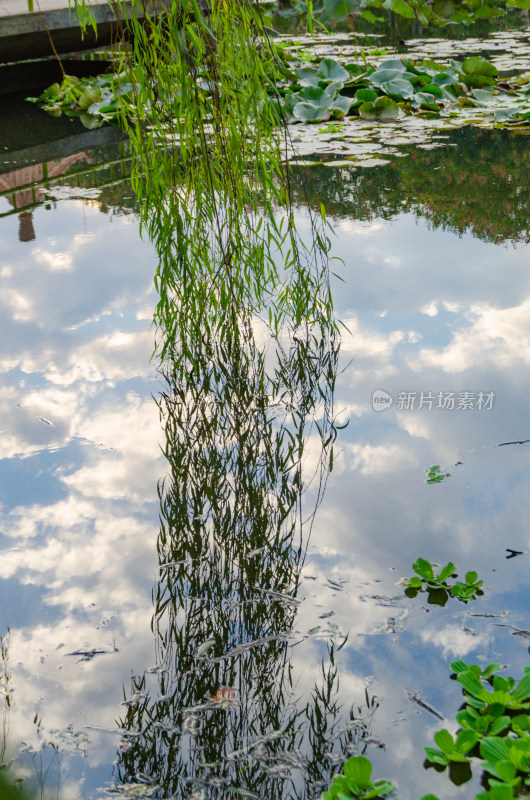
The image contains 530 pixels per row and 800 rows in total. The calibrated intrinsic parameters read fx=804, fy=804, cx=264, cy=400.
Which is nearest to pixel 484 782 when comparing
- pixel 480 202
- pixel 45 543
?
pixel 45 543

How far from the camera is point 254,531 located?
203 cm

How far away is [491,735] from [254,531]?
819 millimetres

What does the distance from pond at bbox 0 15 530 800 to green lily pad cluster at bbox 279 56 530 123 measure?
8.99ft

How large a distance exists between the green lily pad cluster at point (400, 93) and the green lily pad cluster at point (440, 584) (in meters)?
4.91

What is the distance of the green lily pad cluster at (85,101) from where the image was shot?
266 inches

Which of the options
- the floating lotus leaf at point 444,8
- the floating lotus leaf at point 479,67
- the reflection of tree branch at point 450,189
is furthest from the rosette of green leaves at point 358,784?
the floating lotus leaf at point 444,8

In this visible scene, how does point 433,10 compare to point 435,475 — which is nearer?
point 435,475

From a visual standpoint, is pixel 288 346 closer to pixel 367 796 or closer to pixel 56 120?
pixel 367 796

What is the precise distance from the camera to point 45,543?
6.65ft

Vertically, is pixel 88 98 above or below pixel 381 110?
above

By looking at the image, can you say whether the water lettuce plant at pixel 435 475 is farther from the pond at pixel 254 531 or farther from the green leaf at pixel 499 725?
the green leaf at pixel 499 725

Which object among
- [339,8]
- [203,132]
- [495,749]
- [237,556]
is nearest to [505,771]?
[495,749]

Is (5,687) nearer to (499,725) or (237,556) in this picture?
(237,556)

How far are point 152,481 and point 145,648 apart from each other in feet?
2.22
